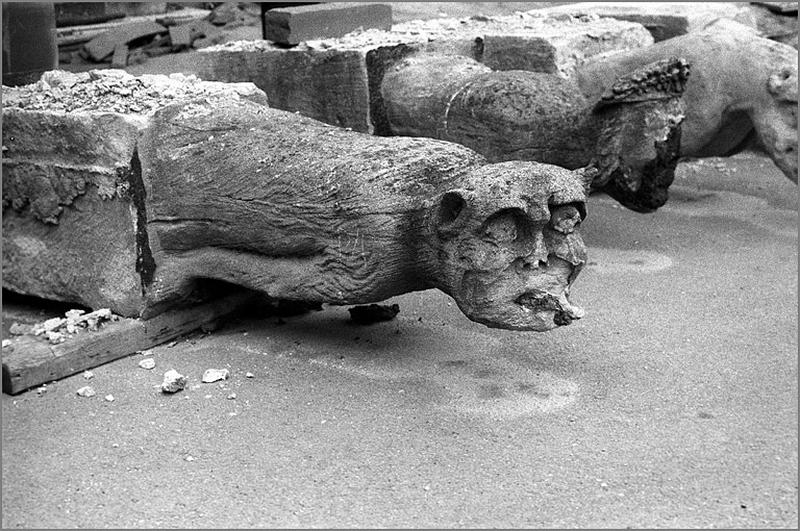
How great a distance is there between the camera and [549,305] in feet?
10.7

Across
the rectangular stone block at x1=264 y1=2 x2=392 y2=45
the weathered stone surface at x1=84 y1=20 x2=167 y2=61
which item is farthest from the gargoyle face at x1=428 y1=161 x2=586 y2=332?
the weathered stone surface at x1=84 y1=20 x2=167 y2=61

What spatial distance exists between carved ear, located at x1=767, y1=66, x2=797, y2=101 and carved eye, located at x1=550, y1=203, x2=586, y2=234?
2.31 m

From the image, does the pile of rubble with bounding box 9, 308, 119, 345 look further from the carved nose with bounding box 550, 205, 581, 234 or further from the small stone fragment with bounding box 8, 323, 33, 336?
the carved nose with bounding box 550, 205, 581, 234

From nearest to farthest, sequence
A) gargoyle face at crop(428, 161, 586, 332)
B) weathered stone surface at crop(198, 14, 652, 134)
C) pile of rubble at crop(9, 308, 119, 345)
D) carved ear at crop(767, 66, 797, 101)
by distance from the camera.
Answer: gargoyle face at crop(428, 161, 586, 332)
pile of rubble at crop(9, 308, 119, 345)
carved ear at crop(767, 66, 797, 101)
weathered stone surface at crop(198, 14, 652, 134)

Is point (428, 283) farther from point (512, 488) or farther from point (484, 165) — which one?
point (512, 488)

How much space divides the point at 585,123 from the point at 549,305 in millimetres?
1871

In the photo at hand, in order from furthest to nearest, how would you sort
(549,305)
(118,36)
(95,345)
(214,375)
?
(118,36) → (95,345) → (214,375) → (549,305)

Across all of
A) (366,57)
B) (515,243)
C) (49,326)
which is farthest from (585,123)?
(49,326)

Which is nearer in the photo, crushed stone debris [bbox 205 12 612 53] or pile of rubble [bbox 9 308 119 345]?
pile of rubble [bbox 9 308 119 345]

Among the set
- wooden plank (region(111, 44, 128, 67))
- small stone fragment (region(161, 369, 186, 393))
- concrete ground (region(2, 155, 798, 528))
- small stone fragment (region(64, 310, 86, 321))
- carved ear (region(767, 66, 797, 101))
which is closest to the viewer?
concrete ground (region(2, 155, 798, 528))

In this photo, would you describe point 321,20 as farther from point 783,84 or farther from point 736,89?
point 783,84

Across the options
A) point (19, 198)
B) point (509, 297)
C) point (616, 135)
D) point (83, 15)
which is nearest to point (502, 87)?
point (616, 135)

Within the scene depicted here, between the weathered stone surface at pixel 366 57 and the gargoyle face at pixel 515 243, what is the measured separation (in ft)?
6.97

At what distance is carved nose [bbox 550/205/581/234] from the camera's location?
327 centimetres
